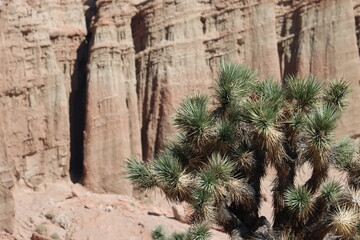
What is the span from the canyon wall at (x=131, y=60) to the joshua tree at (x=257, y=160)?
49.8 ft

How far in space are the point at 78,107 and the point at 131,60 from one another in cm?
288

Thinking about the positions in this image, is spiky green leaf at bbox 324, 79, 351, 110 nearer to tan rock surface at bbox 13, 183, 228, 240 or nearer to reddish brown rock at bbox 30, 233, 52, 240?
tan rock surface at bbox 13, 183, 228, 240

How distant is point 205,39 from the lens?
3375 centimetres

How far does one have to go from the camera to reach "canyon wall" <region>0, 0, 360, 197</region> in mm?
31469

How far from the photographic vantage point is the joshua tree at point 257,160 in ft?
50.4

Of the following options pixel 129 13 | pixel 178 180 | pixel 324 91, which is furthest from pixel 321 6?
pixel 178 180

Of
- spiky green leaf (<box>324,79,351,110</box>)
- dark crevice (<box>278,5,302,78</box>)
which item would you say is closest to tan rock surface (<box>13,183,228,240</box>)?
dark crevice (<box>278,5,302,78</box>)

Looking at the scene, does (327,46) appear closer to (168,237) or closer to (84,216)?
(84,216)

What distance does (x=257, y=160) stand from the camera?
643 inches

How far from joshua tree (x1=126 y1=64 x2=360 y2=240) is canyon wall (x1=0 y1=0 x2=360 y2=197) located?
15.2 m

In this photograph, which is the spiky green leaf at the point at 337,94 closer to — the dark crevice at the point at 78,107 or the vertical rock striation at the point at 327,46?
the vertical rock striation at the point at 327,46

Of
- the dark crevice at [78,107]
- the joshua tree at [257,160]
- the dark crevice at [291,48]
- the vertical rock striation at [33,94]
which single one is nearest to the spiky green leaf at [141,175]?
the joshua tree at [257,160]

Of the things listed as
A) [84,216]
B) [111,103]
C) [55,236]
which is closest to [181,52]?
[111,103]

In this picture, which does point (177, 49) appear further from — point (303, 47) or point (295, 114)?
point (295, 114)
